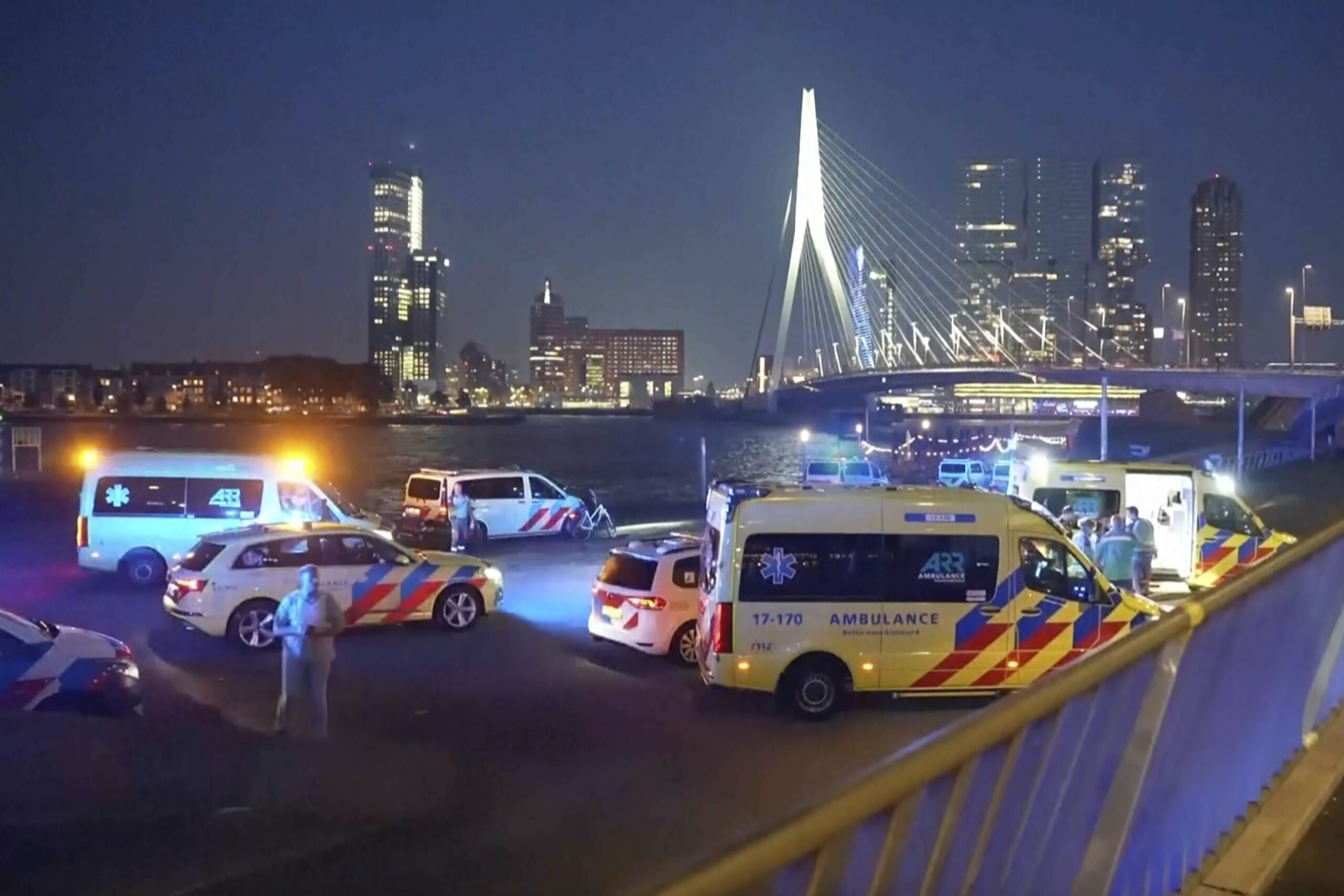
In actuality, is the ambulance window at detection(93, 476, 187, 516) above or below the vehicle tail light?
above

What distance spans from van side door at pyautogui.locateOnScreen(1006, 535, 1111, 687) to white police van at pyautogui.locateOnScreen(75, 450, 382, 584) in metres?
11.8

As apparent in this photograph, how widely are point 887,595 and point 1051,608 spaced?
155 cm

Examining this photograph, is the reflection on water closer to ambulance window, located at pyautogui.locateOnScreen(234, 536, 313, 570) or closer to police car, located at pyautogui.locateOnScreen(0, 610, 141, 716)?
ambulance window, located at pyautogui.locateOnScreen(234, 536, 313, 570)

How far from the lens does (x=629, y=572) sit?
46.6 feet

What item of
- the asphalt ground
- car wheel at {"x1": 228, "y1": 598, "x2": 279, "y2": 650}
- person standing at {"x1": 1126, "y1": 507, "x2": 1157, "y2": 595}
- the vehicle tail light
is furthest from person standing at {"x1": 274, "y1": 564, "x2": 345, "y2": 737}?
person standing at {"x1": 1126, "y1": 507, "x2": 1157, "y2": 595}

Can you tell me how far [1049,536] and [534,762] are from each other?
5088 millimetres

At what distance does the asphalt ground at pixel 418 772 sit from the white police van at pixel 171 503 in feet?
15.4

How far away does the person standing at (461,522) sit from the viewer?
2502 centimetres

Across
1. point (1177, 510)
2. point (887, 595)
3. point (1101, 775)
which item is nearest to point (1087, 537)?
point (1177, 510)

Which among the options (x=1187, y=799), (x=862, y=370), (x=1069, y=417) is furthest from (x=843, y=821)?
(x=1069, y=417)

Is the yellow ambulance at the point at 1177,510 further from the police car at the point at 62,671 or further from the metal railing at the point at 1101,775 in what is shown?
the police car at the point at 62,671

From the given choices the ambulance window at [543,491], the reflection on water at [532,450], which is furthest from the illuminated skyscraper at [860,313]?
the ambulance window at [543,491]

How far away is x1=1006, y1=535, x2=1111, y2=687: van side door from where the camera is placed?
12117 millimetres

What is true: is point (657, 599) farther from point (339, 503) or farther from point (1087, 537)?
point (339, 503)
